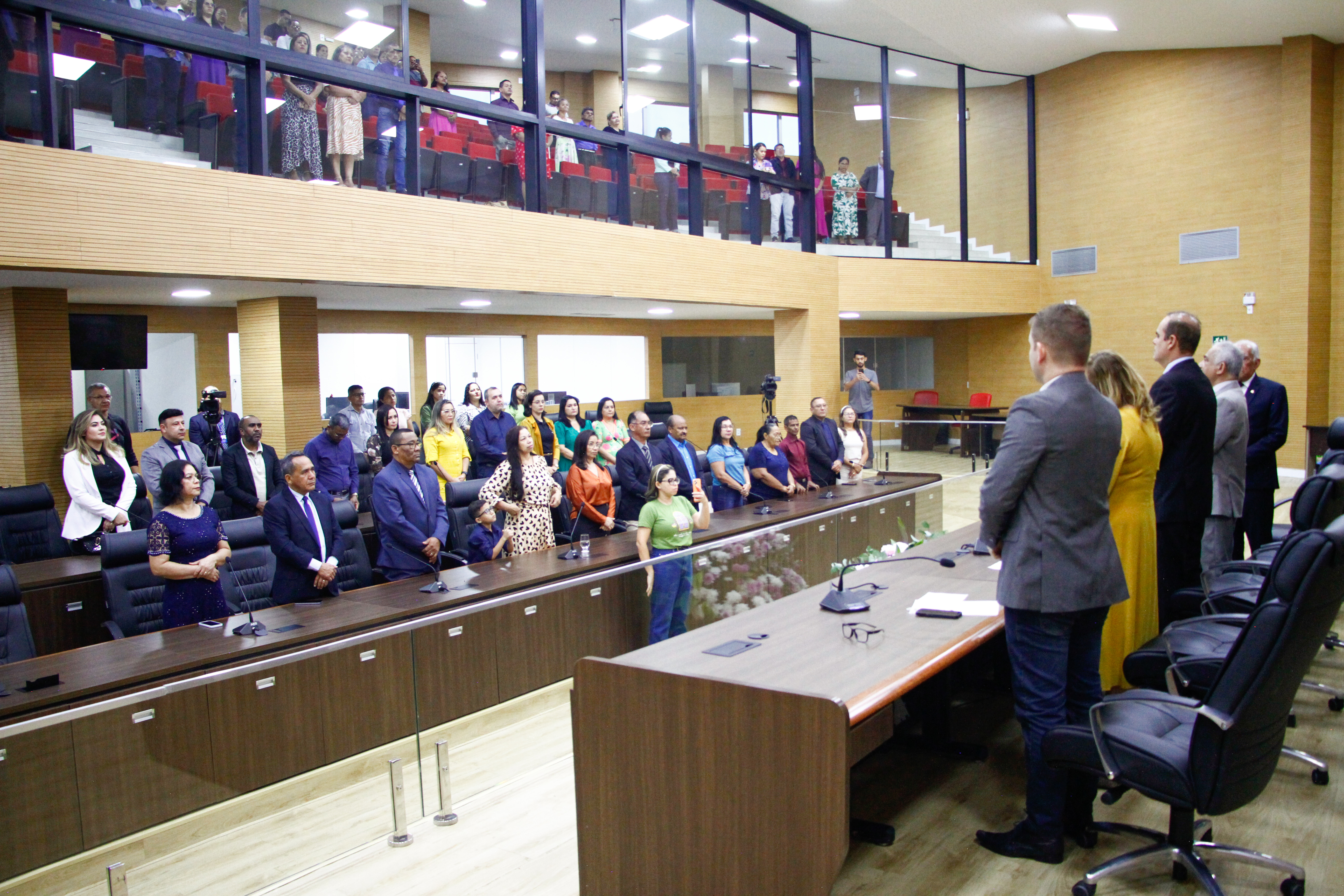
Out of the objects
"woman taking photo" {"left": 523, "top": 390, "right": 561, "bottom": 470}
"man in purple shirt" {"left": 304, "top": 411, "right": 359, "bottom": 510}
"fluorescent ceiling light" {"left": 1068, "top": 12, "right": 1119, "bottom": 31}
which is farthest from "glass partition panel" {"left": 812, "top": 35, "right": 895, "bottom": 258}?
"man in purple shirt" {"left": 304, "top": 411, "right": 359, "bottom": 510}

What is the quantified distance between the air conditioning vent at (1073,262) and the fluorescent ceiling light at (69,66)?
1376 centimetres

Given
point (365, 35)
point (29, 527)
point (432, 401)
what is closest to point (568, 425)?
point (432, 401)

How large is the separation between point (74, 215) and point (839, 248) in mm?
10006

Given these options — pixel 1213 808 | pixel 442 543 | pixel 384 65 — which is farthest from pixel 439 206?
pixel 1213 808

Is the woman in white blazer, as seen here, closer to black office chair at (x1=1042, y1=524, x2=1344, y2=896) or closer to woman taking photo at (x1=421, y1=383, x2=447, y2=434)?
woman taking photo at (x1=421, y1=383, x2=447, y2=434)

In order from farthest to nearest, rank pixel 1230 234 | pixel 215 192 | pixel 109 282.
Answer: pixel 1230 234, pixel 109 282, pixel 215 192

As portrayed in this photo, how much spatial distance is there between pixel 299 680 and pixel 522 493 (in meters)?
2.42

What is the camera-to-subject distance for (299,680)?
3.86 metres

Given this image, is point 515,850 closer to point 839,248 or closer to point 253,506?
point 253,506

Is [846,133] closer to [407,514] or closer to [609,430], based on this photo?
[609,430]

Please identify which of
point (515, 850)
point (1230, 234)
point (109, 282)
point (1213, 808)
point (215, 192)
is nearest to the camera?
point (1213, 808)

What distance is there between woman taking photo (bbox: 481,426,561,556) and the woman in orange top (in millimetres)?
299

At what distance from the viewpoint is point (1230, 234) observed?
44.2 ft

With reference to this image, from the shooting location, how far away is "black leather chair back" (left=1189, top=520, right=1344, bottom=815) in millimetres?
2189
